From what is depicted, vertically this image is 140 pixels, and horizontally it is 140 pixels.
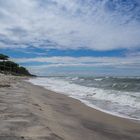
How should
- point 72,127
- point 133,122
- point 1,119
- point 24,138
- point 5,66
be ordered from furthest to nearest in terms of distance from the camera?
1. point 5,66
2. point 133,122
3. point 72,127
4. point 1,119
5. point 24,138

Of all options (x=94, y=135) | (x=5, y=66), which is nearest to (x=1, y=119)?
(x=94, y=135)

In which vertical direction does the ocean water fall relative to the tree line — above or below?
below

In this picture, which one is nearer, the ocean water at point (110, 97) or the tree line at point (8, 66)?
the ocean water at point (110, 97)

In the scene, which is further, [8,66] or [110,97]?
[8,66]

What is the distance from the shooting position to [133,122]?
769 centimetres

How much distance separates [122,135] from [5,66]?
256 ft

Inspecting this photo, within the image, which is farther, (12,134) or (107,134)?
(107,134)

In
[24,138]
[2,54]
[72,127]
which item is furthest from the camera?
[2,54]

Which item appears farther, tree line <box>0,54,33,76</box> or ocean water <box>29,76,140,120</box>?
tree line <box>0,54,33,76</box>

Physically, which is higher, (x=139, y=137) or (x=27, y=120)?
(x=27, y=120)

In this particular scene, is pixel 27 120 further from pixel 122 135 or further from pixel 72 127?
pixel 122 135

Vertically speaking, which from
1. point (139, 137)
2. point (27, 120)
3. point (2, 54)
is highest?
point (2, 54)

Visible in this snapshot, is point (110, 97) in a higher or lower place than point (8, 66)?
lower

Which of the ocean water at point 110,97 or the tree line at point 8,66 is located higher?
the tree line at point 8,66
